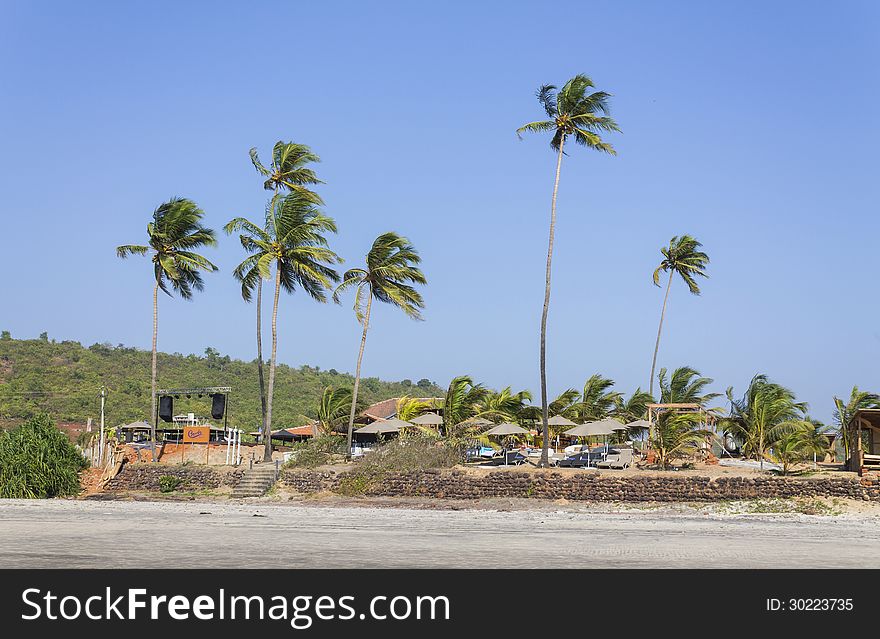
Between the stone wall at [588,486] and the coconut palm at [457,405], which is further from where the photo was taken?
the coconut palm at [457,405]

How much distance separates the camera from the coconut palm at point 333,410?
149 feet

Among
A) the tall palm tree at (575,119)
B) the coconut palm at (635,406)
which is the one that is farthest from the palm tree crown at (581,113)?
the coconut palm at (635,406)

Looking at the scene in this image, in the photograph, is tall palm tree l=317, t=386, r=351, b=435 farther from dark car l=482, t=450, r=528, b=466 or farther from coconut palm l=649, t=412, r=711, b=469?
coconut palm l=649, t=412, r=711, b=469

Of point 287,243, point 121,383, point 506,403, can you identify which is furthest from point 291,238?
point 121,383

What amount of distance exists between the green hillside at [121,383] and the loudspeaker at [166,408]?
40.4 ft

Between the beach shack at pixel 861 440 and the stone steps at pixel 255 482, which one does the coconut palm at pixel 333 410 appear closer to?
the stone steps at pixel 255 482

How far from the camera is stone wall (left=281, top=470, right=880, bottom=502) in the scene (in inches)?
1067

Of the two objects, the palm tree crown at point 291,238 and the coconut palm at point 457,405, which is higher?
the palm tree crown at point 291,238

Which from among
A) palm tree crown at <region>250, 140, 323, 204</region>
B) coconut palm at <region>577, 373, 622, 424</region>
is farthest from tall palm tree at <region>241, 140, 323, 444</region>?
coconut palm at <region>577, 373, 622, 424</region>

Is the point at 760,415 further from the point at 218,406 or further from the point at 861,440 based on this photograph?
the point at 218,406

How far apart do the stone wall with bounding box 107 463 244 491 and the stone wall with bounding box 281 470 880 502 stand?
2805 millimetres

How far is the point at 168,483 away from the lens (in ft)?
121

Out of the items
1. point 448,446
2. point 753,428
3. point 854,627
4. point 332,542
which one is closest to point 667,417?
point 753,428

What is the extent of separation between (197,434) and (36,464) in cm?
953
